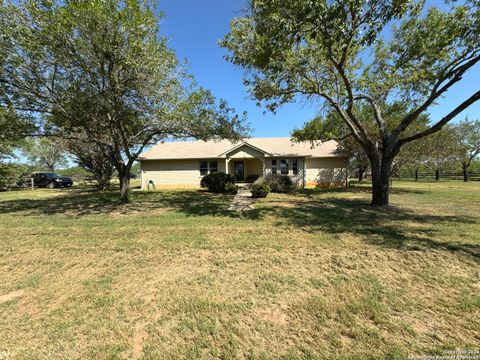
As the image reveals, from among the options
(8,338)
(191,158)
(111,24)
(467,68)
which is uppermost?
(111,24)

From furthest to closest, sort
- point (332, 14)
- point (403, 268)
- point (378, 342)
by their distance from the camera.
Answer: point (332, 14) → point (403, 268) → point (378, 342)

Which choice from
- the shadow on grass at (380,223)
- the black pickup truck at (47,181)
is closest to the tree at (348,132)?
the shadow on grass at (380,223)

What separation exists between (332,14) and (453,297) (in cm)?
625

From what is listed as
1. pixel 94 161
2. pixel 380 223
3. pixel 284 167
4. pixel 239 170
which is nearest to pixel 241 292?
pixel 380 223

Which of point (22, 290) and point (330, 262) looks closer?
point (22, 290)

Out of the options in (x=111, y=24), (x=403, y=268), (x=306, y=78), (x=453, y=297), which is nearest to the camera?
(x=453, y=297)

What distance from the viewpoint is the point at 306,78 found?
10453mm

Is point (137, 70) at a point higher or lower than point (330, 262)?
higher

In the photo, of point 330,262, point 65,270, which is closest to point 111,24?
point 65,270

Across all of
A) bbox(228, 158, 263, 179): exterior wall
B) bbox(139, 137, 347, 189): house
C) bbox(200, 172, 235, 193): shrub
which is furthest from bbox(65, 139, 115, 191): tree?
bbox(228, 158, 263, 179): exterior wall

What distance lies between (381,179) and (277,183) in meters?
7.64

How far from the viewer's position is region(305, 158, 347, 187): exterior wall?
2064 centimetres

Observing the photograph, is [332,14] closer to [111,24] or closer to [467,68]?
[467,68]

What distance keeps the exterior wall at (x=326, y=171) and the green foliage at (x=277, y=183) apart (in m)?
3.89
